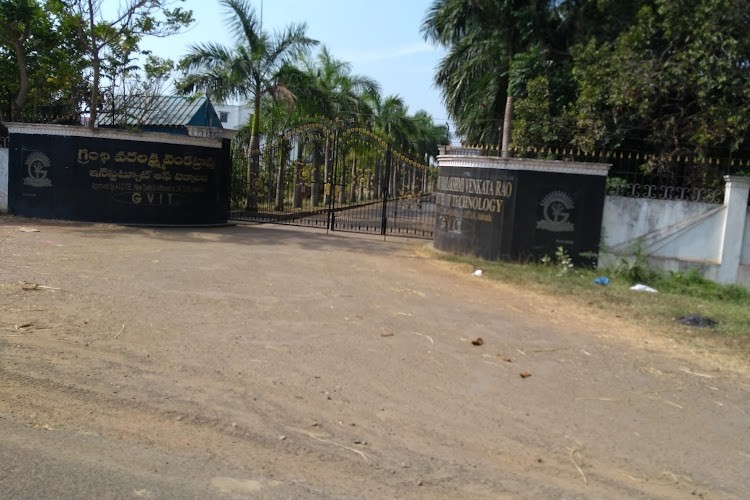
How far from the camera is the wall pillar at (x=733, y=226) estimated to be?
480 inches

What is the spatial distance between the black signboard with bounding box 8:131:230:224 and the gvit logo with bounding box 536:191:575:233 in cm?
867

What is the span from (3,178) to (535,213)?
13.1 meters

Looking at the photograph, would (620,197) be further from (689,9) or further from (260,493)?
(260,493)

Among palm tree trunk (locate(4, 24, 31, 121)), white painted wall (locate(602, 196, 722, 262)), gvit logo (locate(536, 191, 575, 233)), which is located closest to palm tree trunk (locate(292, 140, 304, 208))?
palm tree trunk (locate(4, 24, 31, 121))

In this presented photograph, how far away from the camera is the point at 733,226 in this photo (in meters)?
12.3

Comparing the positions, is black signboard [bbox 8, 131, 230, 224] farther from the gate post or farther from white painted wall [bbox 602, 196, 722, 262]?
white painted wall [bbox 602, 196, 722, 262]

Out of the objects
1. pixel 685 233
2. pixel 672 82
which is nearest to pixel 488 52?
pixel 672 82

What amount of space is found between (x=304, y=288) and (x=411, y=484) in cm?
559

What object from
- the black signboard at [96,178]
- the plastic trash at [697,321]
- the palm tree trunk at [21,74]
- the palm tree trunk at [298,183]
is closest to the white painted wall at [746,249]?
the plastic trash at [697,321]

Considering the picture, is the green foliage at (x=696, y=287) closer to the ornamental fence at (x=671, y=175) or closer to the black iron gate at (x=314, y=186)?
the ornamental fence at (x=671, y=175)

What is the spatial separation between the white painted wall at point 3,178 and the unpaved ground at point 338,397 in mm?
8378

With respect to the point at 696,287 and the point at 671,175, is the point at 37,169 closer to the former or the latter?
the point at 671,175

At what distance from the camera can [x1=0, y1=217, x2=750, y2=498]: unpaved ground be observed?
13.3 feet

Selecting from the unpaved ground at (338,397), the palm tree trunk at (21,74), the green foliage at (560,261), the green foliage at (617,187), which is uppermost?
the palm tree trunk at (21,74)
